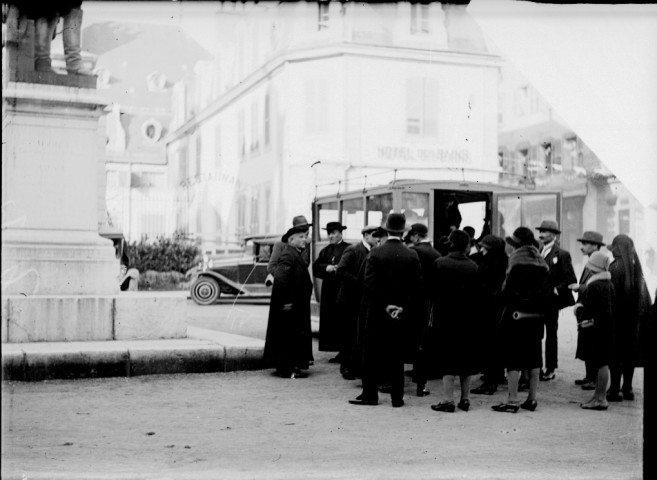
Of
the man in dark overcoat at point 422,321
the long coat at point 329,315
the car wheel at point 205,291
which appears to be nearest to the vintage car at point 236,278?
the car wheel at point 205,291

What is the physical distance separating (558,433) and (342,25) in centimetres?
1621

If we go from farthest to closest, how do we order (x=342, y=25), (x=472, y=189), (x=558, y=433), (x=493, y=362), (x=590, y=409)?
(x=342, y=25) → (x=472, y=189) → (x=493, y=362) → (x=590, y=409) → (x=558, y=433)

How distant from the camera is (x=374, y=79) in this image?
21609 mm

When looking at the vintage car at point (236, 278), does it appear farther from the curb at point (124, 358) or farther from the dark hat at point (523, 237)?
the dark hat at point (523, 237)

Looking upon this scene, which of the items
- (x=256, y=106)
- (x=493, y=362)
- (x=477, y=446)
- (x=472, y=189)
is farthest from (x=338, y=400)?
(x=256, y=106)

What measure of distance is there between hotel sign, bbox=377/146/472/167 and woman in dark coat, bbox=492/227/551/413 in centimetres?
1421

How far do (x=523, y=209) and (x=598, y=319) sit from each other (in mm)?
5253

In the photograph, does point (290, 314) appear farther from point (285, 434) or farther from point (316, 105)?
point (316, 105)

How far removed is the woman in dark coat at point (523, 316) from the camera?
7332mm

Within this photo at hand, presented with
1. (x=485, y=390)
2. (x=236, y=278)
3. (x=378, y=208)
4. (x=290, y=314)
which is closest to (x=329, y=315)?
(x=290, y=314)

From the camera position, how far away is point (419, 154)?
21.6 m

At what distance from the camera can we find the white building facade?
21453 mm

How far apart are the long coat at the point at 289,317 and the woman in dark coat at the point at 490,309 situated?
2.01 m

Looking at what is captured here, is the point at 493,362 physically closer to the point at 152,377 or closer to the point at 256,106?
the point at 152,377
